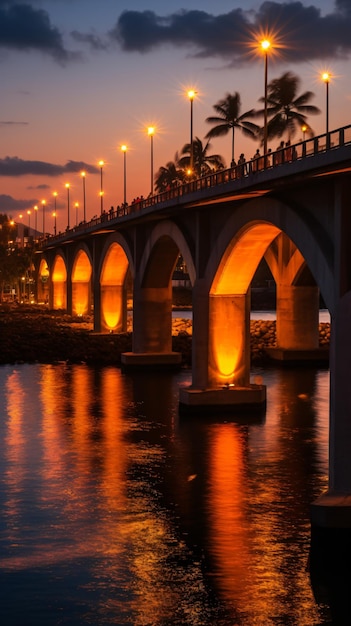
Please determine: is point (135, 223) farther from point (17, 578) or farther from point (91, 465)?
point (17, 578)

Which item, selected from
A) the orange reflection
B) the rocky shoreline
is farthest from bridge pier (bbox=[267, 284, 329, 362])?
the orange reflection

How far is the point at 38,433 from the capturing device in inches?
1620

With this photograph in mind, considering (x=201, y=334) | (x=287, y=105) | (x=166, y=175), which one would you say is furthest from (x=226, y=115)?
(x=166, y=175)

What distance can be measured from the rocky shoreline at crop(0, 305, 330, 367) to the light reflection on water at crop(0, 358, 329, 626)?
21377 mm

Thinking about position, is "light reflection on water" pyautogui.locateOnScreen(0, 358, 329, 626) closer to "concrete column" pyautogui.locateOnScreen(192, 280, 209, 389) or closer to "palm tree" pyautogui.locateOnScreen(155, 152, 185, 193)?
"concrete column" pyautogui.locateOnScreen(192, 280, 209, 389)

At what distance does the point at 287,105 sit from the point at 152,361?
19178mm

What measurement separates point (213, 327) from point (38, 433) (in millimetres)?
9082

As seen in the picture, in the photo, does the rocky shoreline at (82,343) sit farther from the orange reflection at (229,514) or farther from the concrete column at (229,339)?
the orange reflection at (229,514)

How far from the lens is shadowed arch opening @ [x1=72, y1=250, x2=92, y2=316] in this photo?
112 metres

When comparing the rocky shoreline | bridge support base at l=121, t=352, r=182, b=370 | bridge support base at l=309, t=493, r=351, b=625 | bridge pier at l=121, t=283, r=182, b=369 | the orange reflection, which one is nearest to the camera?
bridge support base at l=309, t=493, r=351, b=625

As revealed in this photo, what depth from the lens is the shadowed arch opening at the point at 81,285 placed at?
112 meters

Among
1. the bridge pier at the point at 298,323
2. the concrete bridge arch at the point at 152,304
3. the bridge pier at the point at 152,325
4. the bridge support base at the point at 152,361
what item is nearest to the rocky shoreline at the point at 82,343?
the bridge pier at the point at 298,323

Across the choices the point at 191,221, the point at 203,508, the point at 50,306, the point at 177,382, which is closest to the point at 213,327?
the point at 191,221

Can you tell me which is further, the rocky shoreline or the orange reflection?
the rocky shoreline
